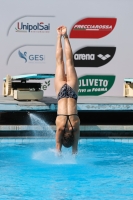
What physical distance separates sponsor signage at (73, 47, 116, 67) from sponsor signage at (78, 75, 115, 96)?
30cm

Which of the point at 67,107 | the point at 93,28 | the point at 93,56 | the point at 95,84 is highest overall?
the point at 93,28

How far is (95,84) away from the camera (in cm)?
1213

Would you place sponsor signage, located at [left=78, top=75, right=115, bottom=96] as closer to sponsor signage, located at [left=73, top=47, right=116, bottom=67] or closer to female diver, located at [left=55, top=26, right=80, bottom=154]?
sponsor signage, located at [left=73, top=47, right=116, bottom=67]

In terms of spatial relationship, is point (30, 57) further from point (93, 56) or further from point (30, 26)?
point (93, 56)

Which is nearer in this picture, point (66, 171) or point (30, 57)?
point (66, 171)

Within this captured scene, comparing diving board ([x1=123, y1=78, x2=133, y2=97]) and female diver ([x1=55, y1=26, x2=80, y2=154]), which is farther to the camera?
diving board ([x1=123, y1=78, x2=133, y2=97])

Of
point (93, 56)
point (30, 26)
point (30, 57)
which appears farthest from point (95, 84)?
point (30, 26)

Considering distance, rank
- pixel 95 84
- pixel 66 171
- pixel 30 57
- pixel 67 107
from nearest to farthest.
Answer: pixel 66 171
pixel 67 107
pixel 30 57
pixel 95 84

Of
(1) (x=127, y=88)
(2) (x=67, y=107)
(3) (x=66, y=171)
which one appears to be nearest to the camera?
(3) (x=66, y=171)

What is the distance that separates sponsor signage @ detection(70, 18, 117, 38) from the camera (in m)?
12.1

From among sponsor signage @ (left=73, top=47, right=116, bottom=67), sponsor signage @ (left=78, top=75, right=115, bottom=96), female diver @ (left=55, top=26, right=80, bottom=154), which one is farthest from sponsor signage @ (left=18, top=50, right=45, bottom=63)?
female diver @ (left=55, top=26, right=80, bottom=154)

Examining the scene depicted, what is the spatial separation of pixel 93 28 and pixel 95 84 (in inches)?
50.7

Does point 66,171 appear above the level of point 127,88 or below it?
below

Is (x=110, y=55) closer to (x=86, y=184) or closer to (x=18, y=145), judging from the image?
(x=18, y=145)
